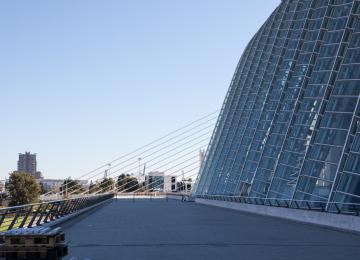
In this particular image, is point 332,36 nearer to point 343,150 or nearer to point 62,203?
point 343,150

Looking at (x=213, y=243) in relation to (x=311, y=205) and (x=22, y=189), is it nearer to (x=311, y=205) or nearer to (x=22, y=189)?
(x=311, y=205)

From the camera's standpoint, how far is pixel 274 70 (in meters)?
52.7

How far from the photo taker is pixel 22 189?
3740 inches

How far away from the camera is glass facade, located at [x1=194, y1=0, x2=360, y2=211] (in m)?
32.3

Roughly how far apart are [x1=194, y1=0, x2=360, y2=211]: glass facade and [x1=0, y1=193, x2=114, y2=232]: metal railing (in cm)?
1188

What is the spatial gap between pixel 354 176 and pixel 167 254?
13.9 m

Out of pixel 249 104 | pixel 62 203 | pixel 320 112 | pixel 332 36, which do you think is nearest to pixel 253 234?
pixel 62 203

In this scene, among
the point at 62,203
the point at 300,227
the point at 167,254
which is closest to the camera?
the point at 167,254

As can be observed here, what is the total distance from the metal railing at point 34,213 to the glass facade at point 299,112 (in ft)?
39.0

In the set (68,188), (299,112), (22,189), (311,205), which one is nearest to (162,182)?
(68,188)

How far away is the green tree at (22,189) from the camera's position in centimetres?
9419

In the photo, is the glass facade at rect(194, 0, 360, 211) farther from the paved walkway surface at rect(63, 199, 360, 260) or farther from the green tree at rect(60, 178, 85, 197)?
the green tree at rect(60, 178, 85, 197)

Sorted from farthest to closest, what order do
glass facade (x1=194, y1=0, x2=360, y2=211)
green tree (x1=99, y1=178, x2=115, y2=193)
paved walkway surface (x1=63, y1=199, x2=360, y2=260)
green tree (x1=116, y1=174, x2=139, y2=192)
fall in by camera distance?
green tree (x1=116, y1=174, x2=139, y2=192), green tree (x1=99, y1=178, x2=115, y2=193), glass facade (x1=194, y1=0, x2=360, y2=211), paved walkway surface (x1=63, y1=199, x2=360, y2=260)

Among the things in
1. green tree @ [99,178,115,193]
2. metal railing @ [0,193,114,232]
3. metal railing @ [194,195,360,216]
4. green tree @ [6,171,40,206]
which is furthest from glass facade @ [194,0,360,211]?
green tree @ [99,178,115,193]
